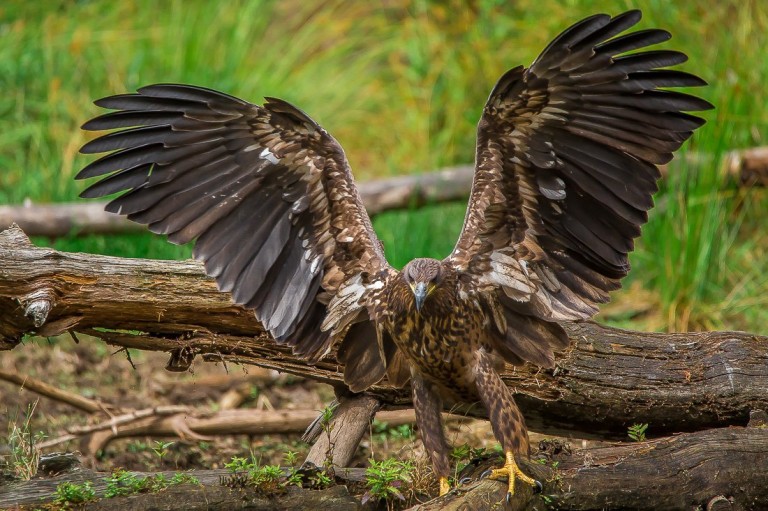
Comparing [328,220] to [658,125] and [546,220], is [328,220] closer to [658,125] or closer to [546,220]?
[546,220]

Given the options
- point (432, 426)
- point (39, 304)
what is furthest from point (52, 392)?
point (432, 426)

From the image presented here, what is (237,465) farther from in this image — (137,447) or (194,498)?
(137,447)

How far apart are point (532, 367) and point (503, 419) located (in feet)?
2.03

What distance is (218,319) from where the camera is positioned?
15.1ft

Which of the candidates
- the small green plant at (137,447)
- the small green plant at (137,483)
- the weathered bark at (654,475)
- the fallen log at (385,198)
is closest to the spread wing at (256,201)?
the small green plant at (137,483)

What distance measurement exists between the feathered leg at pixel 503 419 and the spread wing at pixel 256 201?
0.58 meters

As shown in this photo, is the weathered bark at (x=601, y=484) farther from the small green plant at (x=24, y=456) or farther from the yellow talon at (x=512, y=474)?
the small green plant at (x=24, y=456)

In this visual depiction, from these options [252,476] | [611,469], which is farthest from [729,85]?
[252,476]

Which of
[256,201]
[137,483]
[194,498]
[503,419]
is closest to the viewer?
[194,498]

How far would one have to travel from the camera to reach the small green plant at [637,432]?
172 inches

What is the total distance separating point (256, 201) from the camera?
4523 mm

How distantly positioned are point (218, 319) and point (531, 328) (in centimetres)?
138

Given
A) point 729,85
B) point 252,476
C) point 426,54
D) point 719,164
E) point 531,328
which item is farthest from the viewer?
point 426,54

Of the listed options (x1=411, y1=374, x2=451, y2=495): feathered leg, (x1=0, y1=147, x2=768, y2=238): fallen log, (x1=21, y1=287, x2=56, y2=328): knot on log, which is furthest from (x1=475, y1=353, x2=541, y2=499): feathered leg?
(x1=0, y1=147, x2=768, y2=238): fallen log
